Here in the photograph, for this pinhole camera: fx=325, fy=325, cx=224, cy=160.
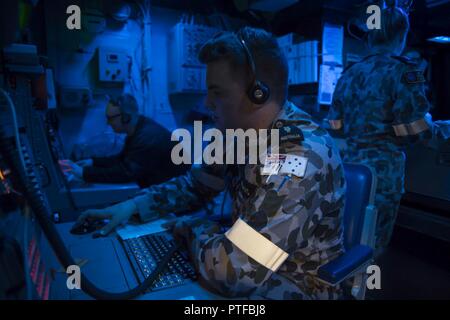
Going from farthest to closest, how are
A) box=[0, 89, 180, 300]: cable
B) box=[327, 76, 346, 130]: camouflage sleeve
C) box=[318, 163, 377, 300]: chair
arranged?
box=[327, 76, 346, 130]: camouflage sleeve < box=[318, 163, 377, 300]: chair < box=[0, 89, 180, 300]: cable

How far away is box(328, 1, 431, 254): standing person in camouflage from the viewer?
1.70 meters

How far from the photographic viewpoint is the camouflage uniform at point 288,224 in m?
0.73

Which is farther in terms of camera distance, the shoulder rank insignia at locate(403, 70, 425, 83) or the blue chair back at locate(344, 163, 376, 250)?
the shoulder rank insignia at locate(403, 70, 425, 83)

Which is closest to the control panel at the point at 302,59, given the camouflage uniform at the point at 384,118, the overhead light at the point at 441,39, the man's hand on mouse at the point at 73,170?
the camouflage uniform at the point at 384,118

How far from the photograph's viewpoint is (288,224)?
2.49 feet

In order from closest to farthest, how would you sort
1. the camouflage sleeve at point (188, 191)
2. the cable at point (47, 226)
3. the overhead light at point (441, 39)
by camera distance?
1. the cable at point (47, 226)
2. the camouflage sleeve at point (188, 191)
3. the overhead light at point (441, 39)

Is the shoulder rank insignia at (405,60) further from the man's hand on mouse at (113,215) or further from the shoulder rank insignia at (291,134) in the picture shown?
the man's hand on mouse at (113,215)

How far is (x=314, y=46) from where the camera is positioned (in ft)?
9.21

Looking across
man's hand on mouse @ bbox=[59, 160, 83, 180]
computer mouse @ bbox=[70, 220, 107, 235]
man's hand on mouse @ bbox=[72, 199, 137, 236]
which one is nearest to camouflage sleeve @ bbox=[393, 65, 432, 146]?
man's hand on mouse @ bbox=[72, 199, 137, 236]

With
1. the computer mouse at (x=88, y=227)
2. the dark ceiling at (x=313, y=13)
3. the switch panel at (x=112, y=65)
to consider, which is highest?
the dark ceiling at (x=313, y=13)

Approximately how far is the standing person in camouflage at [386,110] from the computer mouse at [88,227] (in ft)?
4.78

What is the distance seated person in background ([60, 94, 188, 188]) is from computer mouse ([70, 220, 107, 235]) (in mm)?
1007

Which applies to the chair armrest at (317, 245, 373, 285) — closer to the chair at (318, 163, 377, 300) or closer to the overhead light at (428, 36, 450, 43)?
the chair at (318, 163, 377, 300)
